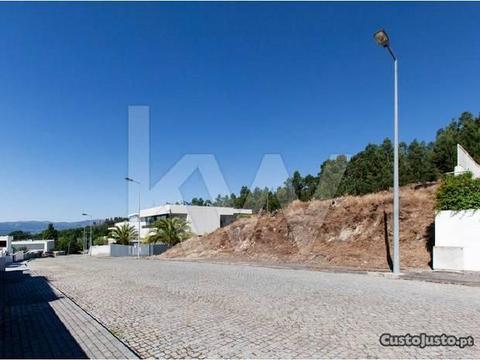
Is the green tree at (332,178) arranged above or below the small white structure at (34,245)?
above

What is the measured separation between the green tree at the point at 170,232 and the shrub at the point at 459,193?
32.4m

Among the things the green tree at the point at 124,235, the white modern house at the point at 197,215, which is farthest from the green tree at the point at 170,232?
the green tree at the point at 124,235

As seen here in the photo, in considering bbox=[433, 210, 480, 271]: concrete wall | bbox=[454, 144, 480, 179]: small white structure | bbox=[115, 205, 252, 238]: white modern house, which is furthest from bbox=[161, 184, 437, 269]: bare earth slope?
bbox=[115, 205, 252, 238]: white modern house

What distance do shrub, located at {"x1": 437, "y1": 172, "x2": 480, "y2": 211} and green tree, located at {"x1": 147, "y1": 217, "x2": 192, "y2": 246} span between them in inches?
1277

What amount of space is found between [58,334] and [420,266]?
13940 mm

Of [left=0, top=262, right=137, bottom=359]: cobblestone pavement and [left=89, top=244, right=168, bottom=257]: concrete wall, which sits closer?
[left=0, top=262, right=137, bottom=359]: cobblestone pavement

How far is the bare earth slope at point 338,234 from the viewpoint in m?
17.9

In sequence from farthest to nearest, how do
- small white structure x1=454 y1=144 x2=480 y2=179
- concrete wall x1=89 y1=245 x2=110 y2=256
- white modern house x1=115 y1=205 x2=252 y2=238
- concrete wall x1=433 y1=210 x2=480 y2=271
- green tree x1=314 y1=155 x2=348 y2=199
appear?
white modern house x1=115 y1=205 x2=252 y2=238
concrete wall x1=89 y1=245 x2=110 y2=256
green tree x1=314 y1=155 x2=348 y2=199
small white structure x1=454 y1=144 x2=480 y2=179
concrete wall x1=433 y1=210 x2=480 y2=271

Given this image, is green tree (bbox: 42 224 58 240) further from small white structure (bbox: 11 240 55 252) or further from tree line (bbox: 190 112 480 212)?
tree line (bbox: 190 112 480 212)

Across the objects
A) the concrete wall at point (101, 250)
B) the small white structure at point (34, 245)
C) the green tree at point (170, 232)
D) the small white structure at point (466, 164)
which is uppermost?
the small white structure at point (466, 164)

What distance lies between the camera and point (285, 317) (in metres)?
7.20

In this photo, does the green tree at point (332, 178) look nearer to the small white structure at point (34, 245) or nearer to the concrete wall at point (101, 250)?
the concrete wall at point (101, 250)

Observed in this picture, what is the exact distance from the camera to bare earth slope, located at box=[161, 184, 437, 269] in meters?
17.9

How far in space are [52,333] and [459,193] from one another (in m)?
13.7
